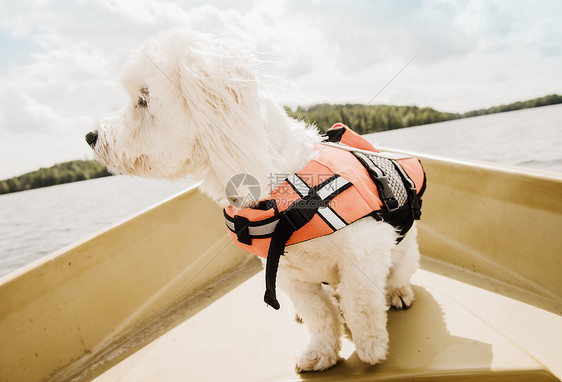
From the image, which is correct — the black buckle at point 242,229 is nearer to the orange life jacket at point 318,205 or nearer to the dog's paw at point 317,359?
the orange life jacket at point 318,205

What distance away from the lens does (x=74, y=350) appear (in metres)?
1.85

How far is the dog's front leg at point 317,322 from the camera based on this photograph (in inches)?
61.0

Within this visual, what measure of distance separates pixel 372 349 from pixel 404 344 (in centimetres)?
27

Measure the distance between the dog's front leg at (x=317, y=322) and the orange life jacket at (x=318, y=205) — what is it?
34 centimetres

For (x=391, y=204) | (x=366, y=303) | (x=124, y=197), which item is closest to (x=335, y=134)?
(x=391, y=204)

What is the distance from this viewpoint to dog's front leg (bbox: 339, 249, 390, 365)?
141 cm

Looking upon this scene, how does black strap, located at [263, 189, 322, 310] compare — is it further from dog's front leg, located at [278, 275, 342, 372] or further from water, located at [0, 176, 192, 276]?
water, located at [0, 176, 192, 276]

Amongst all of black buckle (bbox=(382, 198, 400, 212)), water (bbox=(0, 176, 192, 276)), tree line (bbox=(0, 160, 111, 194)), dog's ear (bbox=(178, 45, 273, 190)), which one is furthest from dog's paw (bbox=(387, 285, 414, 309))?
tree line (bbox=(0, 160, 111, 194))

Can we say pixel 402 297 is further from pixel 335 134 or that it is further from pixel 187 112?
pixel 187 112

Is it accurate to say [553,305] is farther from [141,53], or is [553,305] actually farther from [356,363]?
[141,53]

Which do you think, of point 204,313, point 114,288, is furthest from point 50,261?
point 204,313

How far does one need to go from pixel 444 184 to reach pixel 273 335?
1.75m

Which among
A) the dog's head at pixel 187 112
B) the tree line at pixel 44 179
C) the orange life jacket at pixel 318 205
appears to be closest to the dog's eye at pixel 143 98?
the dog's head at pixel 187 112

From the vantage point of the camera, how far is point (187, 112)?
132 centimetres
